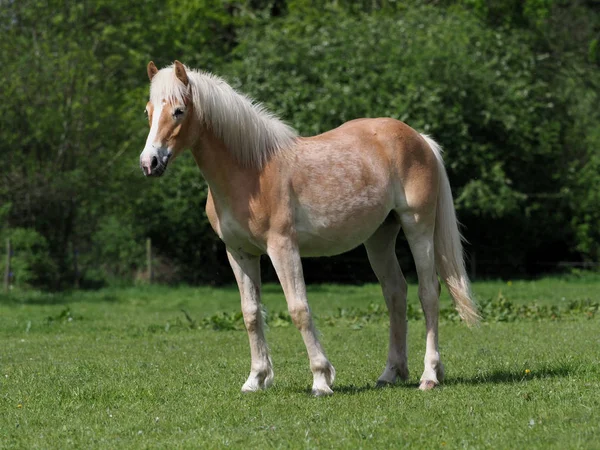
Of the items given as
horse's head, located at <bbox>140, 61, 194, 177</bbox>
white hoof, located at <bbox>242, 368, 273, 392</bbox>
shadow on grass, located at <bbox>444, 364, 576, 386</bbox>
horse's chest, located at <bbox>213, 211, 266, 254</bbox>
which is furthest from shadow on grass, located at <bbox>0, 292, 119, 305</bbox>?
shadow on grass, located at <bbox>444, 364, 576, 386</bbox>

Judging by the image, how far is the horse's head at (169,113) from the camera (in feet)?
24.8

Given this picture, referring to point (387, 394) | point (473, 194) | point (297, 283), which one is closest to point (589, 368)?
point (387, 394)

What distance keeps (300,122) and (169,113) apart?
62.6ft

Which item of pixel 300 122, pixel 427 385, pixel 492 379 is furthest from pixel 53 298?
pixel 427 385

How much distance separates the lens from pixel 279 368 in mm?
9867

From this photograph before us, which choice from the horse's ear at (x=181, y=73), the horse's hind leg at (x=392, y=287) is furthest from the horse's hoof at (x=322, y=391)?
the horse's ear at (x=181, y=73)

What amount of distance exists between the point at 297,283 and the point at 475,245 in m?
23.0

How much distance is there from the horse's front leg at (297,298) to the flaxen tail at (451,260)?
61.6 inches

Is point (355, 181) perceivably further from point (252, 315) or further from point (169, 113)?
point (169, 113)

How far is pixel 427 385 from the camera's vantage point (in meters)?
7.97

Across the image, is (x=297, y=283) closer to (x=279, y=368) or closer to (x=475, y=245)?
(x=279, y=368)

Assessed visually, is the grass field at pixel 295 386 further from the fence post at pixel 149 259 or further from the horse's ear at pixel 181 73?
the fence post at pixel 149 259

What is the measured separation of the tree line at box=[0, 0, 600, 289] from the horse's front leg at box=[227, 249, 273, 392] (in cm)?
1677

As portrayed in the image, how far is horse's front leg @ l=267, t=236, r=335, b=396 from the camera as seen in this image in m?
7.75
